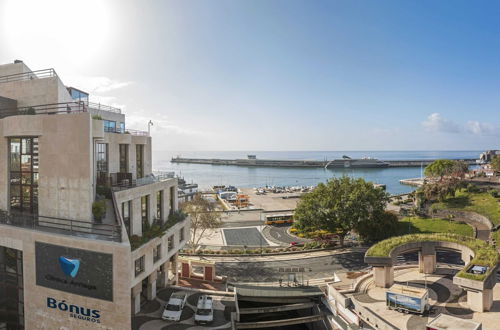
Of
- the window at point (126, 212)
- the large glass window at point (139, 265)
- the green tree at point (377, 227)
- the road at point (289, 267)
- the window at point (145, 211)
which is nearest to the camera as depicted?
the large glass window at point (139, 265)

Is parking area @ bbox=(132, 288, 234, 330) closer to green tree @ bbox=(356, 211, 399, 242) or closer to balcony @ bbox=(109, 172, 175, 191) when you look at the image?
balcony @ bbox=(109, 172, 175, 191)

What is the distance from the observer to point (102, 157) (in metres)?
33.2

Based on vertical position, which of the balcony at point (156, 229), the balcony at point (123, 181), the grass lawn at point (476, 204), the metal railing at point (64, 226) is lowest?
the grass lawn at point (476, 204)

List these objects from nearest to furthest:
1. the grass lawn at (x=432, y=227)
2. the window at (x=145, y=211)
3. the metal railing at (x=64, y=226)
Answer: the metal railing at (x=64, y=226)
the window at (x=145, y=211)
the grass lawn at (x=432, y=227)

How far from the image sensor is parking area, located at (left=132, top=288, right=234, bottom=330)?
90.4 feet

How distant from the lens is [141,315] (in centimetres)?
2920

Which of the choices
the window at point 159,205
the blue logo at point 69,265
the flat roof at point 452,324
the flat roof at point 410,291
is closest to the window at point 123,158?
the window at point 159,205

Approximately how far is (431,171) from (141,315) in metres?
90.3

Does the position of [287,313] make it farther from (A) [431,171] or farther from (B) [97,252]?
(A) [431,171]

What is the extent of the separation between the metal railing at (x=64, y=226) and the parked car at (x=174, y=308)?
347 inches

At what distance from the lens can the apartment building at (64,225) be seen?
23547mm

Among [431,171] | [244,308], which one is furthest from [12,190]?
[431,171]

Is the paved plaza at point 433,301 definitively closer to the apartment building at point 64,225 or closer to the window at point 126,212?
the apartment building at point 64,225

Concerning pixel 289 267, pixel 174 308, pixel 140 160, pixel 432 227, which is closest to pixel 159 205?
pixel 140 160
